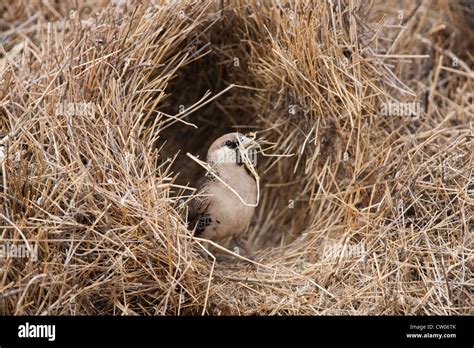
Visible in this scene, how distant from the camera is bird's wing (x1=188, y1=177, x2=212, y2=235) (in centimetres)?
404

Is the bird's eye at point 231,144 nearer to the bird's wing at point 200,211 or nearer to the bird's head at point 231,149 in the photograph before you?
the bird's head at point 231,149

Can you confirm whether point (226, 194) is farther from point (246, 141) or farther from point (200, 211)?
point (246, 141)

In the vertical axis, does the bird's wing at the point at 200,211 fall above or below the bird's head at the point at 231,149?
below

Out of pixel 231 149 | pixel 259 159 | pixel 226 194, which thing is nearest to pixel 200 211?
pixel 226 194

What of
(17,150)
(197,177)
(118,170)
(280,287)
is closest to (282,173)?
(197,177)

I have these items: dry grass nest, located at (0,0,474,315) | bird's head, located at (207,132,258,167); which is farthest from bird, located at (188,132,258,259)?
dry grass nest, located at (0,0,474,315)

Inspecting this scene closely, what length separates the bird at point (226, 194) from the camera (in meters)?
4.00

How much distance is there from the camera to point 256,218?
4.73 meters

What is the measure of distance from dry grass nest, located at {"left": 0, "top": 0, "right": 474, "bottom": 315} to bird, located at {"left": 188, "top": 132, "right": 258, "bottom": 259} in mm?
144

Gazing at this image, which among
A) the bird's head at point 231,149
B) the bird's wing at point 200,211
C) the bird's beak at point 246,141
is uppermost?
the bird's beak at point 246,141

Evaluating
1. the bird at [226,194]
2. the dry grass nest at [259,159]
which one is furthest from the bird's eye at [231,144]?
the dry grass nest at [259,159]

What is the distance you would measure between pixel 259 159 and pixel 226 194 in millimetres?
760

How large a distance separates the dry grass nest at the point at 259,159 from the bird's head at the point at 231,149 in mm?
126
